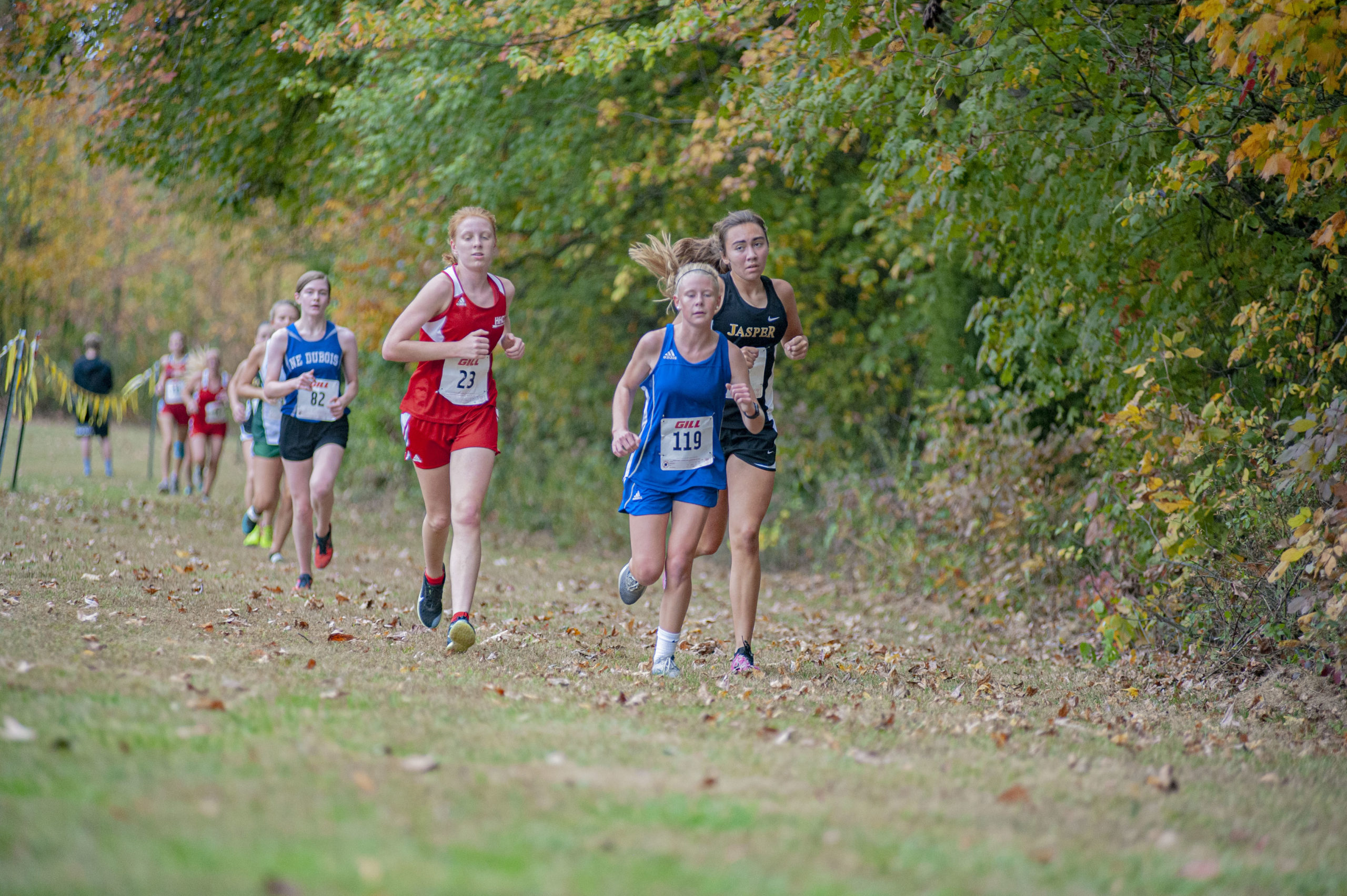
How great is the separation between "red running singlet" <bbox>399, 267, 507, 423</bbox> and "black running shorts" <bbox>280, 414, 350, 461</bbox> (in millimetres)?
2335

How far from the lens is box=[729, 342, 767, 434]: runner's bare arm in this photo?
6.27 m

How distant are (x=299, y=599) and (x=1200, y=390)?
618 cm

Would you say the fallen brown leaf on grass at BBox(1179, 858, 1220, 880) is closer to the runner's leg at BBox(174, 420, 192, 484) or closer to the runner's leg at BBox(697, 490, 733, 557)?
the runner's leg at BBox(697, 490, 733, 557)

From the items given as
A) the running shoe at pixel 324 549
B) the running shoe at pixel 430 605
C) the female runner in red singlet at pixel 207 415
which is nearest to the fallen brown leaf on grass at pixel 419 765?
the running shoe at pixel 430 605

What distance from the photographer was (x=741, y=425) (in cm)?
671

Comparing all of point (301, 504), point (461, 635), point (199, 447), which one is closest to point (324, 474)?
A: point (301, 504)

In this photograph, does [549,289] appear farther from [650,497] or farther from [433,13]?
[650,497]

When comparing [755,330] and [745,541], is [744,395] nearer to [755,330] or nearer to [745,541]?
[755,330]

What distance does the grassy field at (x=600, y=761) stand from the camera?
3082 mm

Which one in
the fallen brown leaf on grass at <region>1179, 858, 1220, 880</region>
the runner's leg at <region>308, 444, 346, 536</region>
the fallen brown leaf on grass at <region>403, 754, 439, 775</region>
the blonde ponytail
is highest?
the blonde ponytail

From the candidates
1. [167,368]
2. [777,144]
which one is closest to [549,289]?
[167,368]

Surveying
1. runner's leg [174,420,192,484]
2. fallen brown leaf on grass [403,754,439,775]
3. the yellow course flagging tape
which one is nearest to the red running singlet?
fallen brown leaf on grass [403,754,439,775]

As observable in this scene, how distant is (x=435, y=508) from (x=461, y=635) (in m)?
0.91

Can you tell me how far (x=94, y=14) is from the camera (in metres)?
13.8
